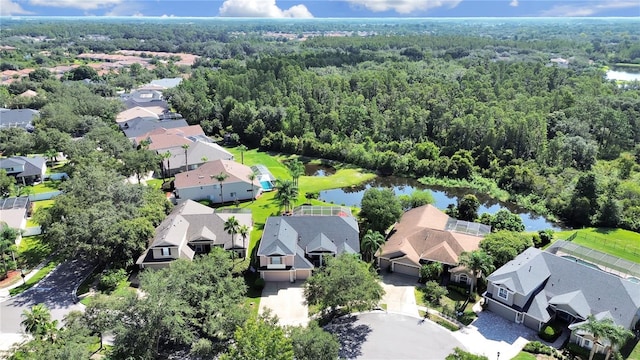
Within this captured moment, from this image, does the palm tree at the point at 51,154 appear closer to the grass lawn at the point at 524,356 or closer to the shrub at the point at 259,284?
the shrub at the point at 259,284

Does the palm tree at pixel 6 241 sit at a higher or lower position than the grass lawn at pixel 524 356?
higher

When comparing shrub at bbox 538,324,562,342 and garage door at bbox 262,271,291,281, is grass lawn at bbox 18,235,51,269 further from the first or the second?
shrub at bbox 538,324,562,342

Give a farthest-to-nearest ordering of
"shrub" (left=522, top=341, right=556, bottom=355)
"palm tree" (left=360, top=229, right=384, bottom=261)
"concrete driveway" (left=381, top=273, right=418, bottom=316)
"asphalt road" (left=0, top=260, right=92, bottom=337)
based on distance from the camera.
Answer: "palm tree" (left=360, top=229, right=384, bottom=261), "concrete driveway" (left=381, top=273, right=418, bottom=316), "asphalt road" (left=0, top=260, right=92, bottom=337), "shrub" (left=522, top=341, right=556, bottom=355)

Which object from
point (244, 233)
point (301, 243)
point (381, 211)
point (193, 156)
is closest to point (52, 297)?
point (244, 233)

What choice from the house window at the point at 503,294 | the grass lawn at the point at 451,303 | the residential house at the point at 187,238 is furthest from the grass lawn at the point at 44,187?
the house window at the point at 503,294

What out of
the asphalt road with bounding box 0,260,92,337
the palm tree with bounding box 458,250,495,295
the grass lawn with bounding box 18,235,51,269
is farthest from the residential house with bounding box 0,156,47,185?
the palm tree with bounding box 458,250,495,295

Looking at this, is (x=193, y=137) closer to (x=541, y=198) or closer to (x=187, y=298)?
(x=187, y=298)
